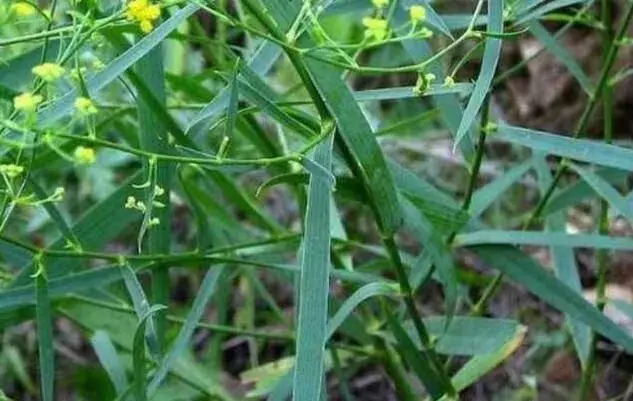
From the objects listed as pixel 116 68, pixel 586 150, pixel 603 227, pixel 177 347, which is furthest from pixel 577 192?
pixel 116 68

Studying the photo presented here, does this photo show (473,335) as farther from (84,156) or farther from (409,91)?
(84,156)

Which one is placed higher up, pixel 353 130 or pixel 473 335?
pixel 353 130

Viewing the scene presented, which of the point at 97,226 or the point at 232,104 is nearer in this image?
the point at 232,104

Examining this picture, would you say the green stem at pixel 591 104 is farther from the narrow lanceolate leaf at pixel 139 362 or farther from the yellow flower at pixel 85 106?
the yellow flower at pixel 85 106

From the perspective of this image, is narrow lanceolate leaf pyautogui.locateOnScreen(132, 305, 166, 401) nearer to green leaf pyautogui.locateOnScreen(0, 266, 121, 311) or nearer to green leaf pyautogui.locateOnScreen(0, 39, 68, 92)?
green leaf pyautogui.locateOnScreen(0, 266, 121, 311)

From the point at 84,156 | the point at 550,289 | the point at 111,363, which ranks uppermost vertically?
the point at 84,156

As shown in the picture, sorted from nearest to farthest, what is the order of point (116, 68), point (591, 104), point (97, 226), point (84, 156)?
point (84, 156)
point (116, 68)
point (97, 226)
point (591, 104)
